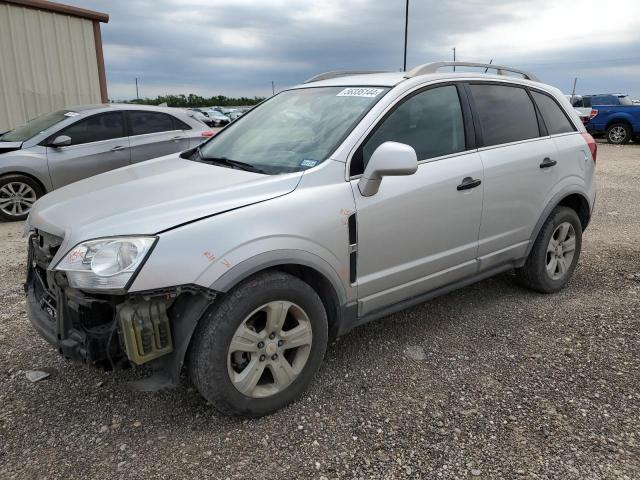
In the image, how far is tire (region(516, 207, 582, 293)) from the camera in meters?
4.06

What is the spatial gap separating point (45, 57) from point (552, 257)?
34.9ft

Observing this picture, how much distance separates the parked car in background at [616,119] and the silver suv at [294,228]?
1614 centimetres

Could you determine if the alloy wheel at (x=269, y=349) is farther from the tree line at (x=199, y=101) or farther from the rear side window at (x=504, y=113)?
the tree line at (x=199, y=101)

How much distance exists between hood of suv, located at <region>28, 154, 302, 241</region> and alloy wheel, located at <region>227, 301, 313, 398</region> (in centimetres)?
55

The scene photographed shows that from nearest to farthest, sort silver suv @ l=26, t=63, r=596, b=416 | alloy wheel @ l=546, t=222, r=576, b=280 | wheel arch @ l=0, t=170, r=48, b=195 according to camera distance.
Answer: silver suv @ l=26, t=63, r=596, b=416
alloy wheel @ l=546, t=222, r=576, b=280
wheel arch @ l=0, t=170, r=48, b=195

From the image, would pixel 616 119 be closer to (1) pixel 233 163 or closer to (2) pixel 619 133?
(2) pixel 619 133

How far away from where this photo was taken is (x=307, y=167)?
110 inches

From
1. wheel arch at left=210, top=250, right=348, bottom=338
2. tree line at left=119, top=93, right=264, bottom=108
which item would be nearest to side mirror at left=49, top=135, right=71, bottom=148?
wheel arch at left=210, top=250, right=348, bottom=338

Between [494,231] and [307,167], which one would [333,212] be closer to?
[307,167]

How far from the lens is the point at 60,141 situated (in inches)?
274

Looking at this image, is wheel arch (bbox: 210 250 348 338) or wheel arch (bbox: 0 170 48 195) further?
wheel arch (bbox: 0 170 48 195)

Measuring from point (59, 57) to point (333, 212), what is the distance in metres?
10.6

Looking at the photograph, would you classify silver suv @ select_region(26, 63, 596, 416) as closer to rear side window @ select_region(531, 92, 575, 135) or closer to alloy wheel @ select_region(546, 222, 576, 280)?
rear side window @ select_region(531, 92, 575, 135)

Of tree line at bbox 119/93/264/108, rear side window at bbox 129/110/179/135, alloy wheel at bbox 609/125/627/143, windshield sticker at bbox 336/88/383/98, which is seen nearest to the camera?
windshield sticker at bbox 336/88/383/98
